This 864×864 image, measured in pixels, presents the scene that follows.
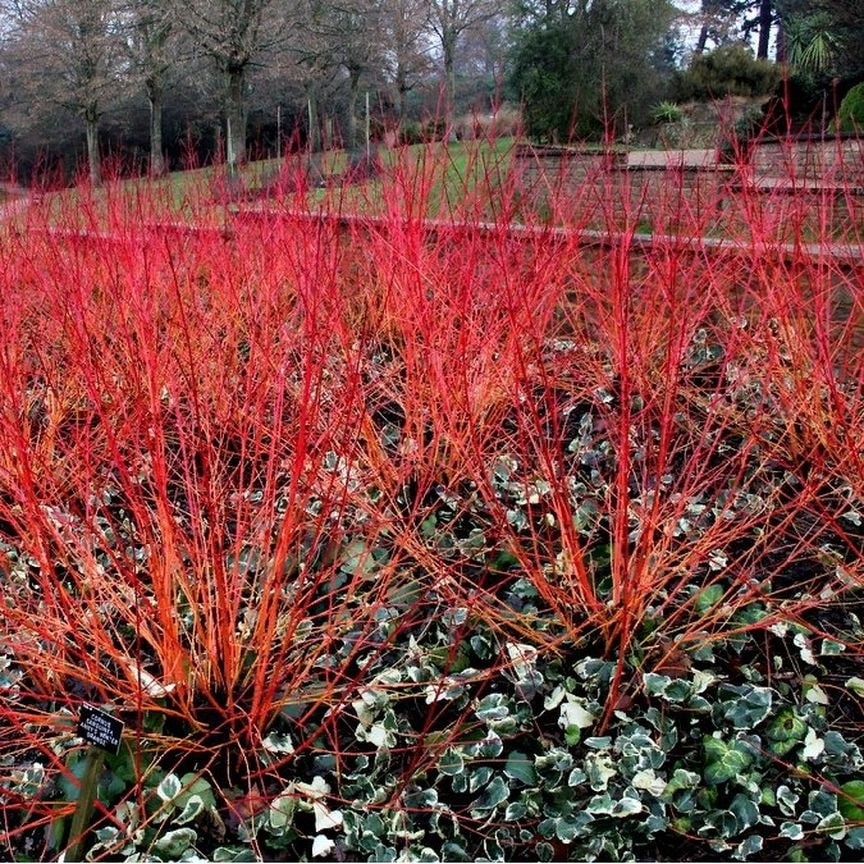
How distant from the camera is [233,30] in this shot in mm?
11367

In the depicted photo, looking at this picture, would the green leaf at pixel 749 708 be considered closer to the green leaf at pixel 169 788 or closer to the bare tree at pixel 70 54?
the green leaf at pixel 169 788

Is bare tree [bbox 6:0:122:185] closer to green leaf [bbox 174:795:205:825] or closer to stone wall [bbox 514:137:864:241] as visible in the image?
stone wall [bbox 514:137:864:241]

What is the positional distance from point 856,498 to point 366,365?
61.0 inches

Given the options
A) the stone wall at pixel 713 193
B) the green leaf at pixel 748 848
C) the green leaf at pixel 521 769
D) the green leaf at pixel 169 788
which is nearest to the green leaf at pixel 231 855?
the green leaf at pixel 169 788

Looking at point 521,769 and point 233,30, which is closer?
point 521,769

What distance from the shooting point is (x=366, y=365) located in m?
2.72

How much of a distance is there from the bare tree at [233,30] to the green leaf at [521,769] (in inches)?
424

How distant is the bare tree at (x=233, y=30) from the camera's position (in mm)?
11258

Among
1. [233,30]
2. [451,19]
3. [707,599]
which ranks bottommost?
[707,599]

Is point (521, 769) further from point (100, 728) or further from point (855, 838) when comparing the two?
point (100, 728)

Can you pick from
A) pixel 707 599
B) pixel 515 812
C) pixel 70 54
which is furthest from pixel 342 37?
pixel 515 812

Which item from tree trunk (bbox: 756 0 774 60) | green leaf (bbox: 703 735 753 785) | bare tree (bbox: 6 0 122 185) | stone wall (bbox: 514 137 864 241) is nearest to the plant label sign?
green leaf (bbox: 703 735 753 785)

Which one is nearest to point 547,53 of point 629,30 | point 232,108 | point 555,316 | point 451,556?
point 629,30

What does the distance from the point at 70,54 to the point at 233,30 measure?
599cm
